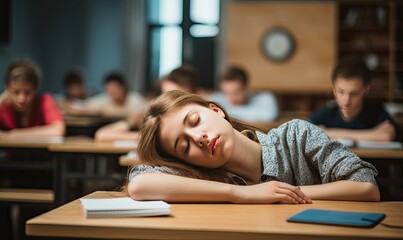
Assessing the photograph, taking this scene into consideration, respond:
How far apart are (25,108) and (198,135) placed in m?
2.78

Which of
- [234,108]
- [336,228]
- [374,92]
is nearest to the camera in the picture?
[336,228]

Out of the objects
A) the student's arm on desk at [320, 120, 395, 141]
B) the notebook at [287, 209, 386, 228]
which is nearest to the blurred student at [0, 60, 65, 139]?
the student's arm on desk at [320, 120, 395, 141]

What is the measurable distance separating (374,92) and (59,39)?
4.20m

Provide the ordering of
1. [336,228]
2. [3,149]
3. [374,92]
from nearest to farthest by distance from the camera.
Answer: [336,228] → [3,149] → [374,92]

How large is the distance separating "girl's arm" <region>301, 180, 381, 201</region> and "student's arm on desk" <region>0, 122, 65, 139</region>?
276 cm

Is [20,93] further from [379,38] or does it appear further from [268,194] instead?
[379,38]

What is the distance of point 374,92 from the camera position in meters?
8.35

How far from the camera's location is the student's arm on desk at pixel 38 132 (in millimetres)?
4125

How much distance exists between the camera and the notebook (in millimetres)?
1324

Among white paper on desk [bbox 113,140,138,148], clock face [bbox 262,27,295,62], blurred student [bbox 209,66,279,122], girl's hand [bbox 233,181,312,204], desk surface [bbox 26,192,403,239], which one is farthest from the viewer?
clock face [bbox 262,27,295,62]

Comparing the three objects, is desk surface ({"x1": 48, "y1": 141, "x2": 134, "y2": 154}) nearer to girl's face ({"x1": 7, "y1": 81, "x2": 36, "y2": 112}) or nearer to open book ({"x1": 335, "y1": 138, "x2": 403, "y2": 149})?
girl's face ({"x1": 7, "y1": 81, "x2": 36, "y2": 112})

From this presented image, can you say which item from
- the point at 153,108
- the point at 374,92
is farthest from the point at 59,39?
the point at 153,108

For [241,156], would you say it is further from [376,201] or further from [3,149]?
[3,149]

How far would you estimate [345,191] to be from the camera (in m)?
1.69
